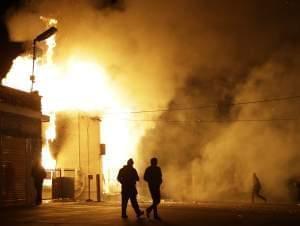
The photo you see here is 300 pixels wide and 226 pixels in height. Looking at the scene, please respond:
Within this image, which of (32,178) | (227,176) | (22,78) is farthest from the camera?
(227,176)

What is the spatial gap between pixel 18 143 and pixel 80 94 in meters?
11.4

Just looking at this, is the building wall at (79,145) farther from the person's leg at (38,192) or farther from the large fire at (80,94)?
the person's leg at (38,192)

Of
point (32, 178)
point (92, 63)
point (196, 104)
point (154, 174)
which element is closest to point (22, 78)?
point (92, 63)

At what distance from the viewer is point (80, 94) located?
32.3 meters

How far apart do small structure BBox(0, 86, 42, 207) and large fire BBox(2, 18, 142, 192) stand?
28.5 ft

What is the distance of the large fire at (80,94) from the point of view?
31484 mm

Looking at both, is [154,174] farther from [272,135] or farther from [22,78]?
[272,135]

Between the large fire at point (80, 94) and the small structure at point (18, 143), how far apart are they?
869cm

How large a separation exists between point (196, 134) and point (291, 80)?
9.43 meters

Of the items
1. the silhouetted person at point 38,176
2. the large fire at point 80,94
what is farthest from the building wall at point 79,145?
the silhouetted person at point 38,176

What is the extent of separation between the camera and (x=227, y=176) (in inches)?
1435

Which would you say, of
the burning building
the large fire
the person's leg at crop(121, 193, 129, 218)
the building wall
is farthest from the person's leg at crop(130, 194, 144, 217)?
the large fire

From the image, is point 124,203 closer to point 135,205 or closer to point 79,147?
point 135,205

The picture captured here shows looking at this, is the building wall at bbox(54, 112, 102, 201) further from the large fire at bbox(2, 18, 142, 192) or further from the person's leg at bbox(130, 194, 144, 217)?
the person's leg at bbox(130, 194, 144, 217)
